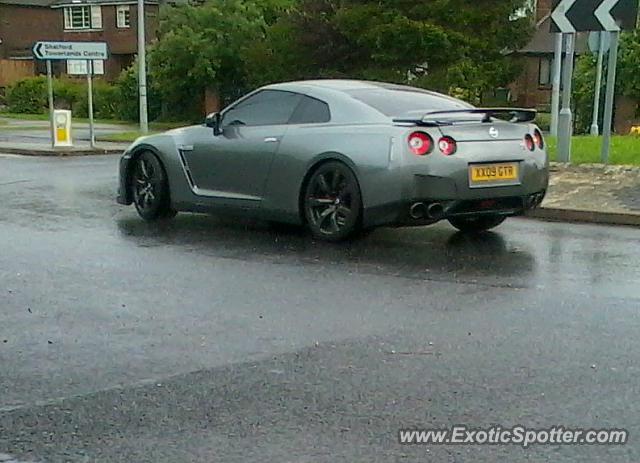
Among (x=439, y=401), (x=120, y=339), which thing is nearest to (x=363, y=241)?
(x=120, y=339)

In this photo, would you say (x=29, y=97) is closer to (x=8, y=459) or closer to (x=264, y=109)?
(x=264, y=109)

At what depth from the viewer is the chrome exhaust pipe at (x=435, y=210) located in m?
8.91

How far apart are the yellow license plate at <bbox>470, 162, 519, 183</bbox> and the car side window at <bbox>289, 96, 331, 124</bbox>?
1.49 m

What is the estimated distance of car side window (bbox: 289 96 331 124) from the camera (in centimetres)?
964

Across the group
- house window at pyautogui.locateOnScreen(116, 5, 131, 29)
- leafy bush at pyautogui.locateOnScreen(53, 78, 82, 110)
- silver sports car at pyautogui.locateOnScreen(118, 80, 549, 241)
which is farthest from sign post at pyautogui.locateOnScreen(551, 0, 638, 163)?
house window at pyautogui.locateOnScreen(116, 5, 131, 29)

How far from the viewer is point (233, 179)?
10.2 metres

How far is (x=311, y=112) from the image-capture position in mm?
9773

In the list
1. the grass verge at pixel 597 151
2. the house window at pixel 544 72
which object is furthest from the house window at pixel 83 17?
the grass verge at pixel 597 151

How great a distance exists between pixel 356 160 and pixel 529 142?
5.19 feet

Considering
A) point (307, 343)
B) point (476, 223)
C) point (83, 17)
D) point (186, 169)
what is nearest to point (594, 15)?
point (476, 223)

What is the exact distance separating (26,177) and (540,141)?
931 cm

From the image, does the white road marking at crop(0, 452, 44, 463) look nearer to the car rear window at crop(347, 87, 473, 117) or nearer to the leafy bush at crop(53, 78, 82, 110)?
the car rear window at crop(347, 87, 473, 117)

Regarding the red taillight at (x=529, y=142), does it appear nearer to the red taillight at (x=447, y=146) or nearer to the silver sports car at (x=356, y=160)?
the silver sports car at (x=356, y=160)

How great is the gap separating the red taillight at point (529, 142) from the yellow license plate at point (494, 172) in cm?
27
